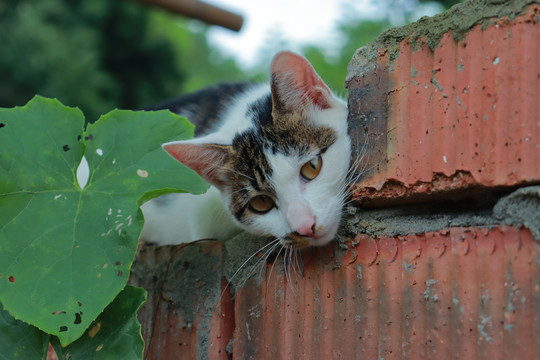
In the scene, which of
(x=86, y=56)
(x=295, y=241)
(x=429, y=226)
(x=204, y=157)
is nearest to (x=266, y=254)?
(x=295, y=241)

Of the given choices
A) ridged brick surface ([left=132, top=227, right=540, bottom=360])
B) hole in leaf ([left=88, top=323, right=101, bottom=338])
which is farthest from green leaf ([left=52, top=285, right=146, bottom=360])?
ridged brick surface ([left=132, top=227, right=540, bottom=360])

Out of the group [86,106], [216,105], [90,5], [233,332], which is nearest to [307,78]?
[233,332]

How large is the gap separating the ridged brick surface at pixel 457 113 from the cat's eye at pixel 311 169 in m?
0.24

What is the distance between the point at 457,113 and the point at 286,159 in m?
0.57

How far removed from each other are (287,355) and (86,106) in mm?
7572

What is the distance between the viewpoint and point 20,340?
1.20 metres

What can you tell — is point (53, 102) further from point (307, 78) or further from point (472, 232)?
point (472, 232)

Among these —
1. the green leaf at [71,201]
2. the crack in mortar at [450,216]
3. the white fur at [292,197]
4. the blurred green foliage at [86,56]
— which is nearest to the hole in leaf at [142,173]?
the green leaf at [71,201]

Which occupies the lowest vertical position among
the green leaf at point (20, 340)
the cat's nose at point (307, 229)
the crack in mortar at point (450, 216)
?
the green leaf at point (20, 340)

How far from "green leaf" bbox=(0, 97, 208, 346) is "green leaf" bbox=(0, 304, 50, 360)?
0.13 meters

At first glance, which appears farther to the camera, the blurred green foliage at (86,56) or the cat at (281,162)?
the blurred green foliage at (86,56)

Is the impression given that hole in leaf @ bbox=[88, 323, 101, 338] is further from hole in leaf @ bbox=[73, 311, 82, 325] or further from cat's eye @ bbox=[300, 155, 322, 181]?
cat's eye @ bbox=[300, 155, 322, 181]

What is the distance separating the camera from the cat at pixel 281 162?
1.31 meters

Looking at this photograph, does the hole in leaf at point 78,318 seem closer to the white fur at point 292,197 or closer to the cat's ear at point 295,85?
the white fur at point 292,197
